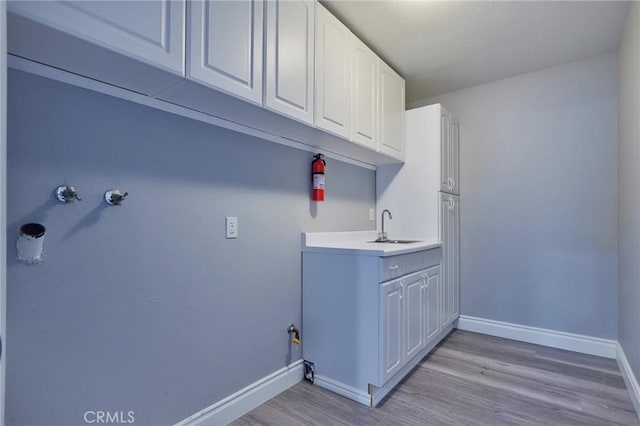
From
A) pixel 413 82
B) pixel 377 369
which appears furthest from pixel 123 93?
pixel 413 82

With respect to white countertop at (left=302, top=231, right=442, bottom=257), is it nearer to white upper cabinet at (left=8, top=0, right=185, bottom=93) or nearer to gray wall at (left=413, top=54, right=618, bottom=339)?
gray wall at (left=413, top=54, right=618, bottom=339)

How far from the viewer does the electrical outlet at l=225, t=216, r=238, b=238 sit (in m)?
1.74

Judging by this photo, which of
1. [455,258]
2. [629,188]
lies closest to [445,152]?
[455,258]

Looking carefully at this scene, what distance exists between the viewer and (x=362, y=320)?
1909 mm

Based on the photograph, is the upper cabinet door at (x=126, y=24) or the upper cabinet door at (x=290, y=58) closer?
the upper cabinet door at (x=126, y=24)

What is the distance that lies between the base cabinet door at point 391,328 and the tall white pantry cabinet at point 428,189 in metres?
0.87

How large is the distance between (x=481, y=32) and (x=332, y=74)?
1191mm

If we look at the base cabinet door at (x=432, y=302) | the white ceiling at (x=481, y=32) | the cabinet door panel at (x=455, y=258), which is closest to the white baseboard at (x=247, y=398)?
the base cabinet door at (x=432, y=302)

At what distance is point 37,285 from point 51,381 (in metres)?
0.36

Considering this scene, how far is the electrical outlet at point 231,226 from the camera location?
1740mm

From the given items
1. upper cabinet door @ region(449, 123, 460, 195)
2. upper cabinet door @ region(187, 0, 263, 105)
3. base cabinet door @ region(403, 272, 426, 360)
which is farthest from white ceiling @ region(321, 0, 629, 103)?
base cabinet door @ region(403, 272, 426, 360)

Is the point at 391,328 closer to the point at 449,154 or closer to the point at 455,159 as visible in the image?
the point at 449,154

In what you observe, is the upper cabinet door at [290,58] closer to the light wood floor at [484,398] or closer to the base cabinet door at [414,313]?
the base cabinet door at [414,313]

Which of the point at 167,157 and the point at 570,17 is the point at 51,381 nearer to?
the point at 167,157
